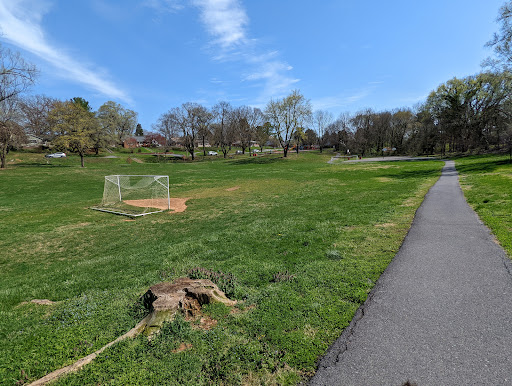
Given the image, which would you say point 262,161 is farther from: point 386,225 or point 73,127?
point 386,225

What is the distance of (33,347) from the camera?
12.1 ft

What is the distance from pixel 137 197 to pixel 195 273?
16717 millimetres

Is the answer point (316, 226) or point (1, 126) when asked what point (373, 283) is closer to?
point (316, 226)

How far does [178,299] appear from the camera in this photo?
13.5ft

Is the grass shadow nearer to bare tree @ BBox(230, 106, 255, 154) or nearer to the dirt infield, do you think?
bare tree @ BBox(230, 106, 255, 154)

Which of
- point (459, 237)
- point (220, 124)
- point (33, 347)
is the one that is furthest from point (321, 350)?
point (220, 124)

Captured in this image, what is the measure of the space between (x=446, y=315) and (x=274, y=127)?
62746mm

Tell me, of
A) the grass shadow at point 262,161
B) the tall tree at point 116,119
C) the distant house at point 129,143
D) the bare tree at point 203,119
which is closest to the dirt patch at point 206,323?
the grass shadow at point 262,161

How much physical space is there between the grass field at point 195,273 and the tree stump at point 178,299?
0.73 feet

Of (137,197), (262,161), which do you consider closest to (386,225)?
(137,197)

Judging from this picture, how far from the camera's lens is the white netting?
16281 mm

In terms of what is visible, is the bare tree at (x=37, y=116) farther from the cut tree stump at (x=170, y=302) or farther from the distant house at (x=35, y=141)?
the cut tree stump at (x=170, y=302)

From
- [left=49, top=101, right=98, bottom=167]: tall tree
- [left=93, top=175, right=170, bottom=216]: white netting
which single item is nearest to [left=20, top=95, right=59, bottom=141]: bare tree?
[left=49, top=101, right=98, bottom=167]: tall tree

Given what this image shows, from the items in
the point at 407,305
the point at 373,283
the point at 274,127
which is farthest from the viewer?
the point at 274,127
